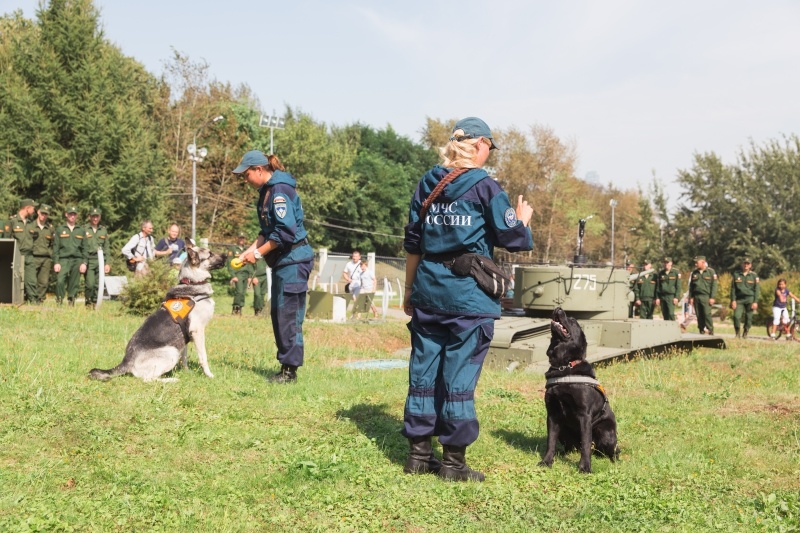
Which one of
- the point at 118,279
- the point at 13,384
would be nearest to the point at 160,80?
the point at 118,279

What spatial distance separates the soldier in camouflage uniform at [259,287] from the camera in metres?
19.8

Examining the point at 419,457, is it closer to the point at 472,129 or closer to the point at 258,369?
the point at 472,129

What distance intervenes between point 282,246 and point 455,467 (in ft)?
10.6

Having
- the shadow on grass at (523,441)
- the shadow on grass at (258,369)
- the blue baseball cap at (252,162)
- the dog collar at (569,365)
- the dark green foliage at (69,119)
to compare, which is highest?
the dark green foliage at (69,119)

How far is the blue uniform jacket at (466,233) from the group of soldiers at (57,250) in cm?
1228

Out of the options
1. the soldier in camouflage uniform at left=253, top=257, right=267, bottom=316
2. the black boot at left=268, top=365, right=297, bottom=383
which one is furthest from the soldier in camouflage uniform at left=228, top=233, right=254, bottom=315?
the black boot at left=268, top=365, right=297, bottom=383

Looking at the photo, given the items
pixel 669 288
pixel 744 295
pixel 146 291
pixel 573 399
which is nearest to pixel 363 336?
pixel 146 291

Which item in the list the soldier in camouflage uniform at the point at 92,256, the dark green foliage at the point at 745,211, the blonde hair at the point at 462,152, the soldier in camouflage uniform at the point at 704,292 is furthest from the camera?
the dark green foliage at the point at 745,211

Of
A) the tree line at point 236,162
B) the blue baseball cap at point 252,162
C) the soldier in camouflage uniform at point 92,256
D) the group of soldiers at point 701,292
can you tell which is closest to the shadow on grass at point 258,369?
the blue baseball cap at point 252,162

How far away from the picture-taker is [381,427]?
249 inches

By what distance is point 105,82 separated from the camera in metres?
29.5

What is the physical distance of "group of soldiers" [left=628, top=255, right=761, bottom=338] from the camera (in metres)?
21.0

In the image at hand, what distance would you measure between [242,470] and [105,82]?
2745 cm

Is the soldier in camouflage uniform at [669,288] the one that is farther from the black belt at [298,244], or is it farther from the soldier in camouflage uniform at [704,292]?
the black belt at [298,244]
